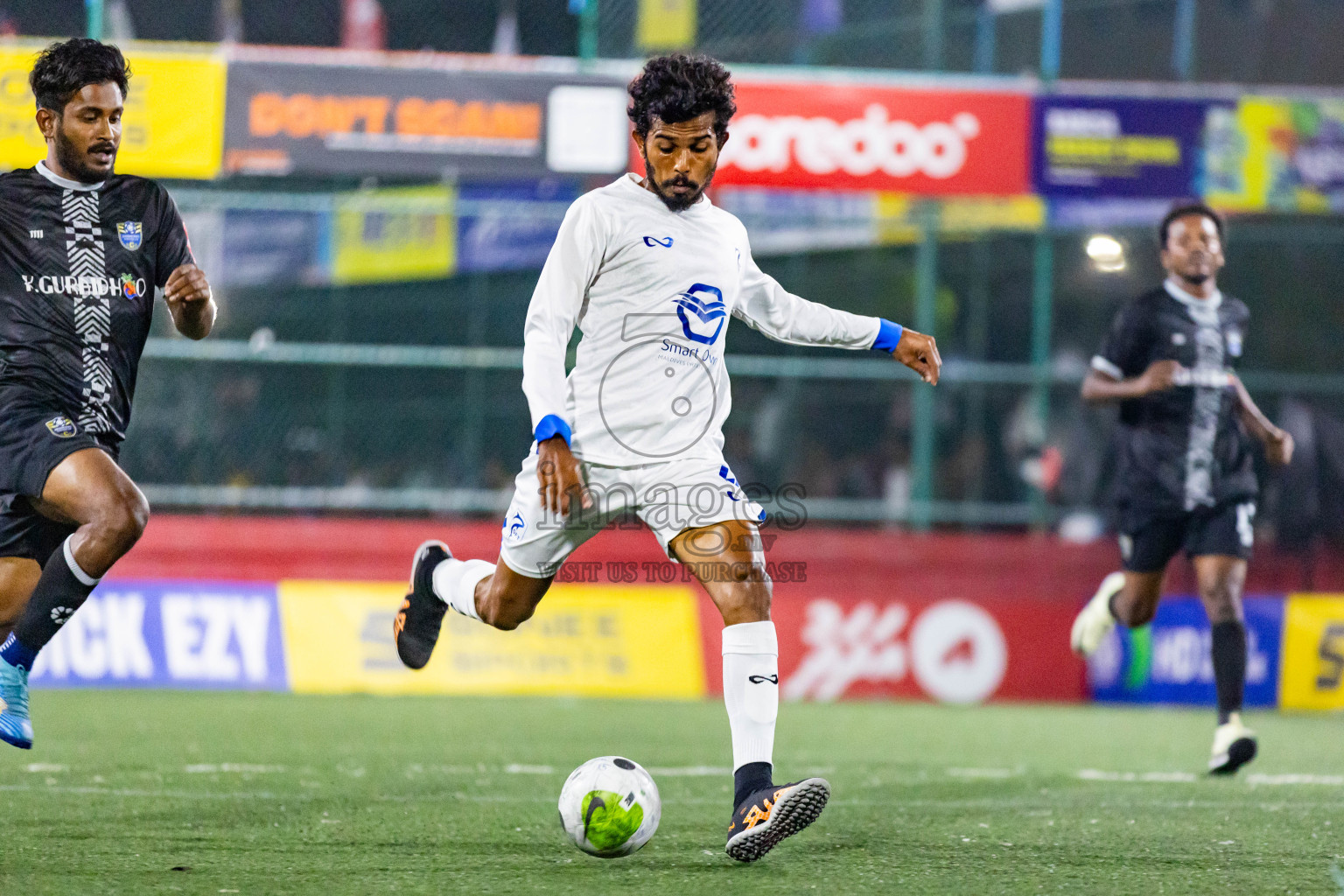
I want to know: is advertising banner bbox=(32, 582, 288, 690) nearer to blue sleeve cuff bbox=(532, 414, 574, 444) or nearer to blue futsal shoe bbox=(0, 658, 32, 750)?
blue futsal shoe bbox=(0, 658, 32, 750)

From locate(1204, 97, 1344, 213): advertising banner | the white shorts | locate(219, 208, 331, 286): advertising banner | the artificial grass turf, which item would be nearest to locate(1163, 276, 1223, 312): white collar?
the artificial grass turf

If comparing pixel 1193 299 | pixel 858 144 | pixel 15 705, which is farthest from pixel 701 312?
pixel 858 144

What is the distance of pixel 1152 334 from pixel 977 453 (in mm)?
6053

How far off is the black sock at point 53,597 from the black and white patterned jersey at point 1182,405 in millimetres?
4724

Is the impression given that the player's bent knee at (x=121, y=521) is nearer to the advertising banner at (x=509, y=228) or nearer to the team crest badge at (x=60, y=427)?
the team crest badge at (x=60, y=427)

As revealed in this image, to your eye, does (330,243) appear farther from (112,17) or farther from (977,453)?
(977,453)

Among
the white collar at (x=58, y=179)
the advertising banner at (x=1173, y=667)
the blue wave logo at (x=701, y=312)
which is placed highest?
the white collar at (x=58, y=179)

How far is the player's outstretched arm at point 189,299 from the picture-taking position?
187 inches

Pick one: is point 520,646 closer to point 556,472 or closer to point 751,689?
point 751,689

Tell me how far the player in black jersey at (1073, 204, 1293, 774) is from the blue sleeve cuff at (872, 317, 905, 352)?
2499 millimetres

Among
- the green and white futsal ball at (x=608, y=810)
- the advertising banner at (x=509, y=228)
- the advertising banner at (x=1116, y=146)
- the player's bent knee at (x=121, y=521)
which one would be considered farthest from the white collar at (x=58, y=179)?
the advertising banner at (x=1116, y=146)

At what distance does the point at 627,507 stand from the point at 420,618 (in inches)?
52.6

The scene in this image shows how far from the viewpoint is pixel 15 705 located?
4801 mm

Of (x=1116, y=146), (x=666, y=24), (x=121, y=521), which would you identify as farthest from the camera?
(x=666, y=24)
